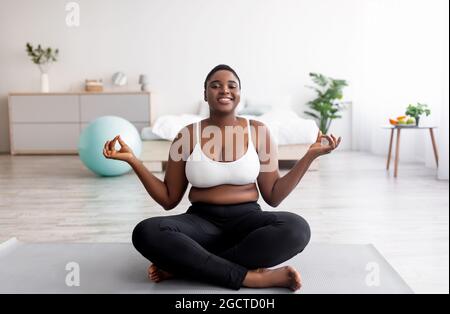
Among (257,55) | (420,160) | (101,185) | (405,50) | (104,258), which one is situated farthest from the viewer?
(257,55)

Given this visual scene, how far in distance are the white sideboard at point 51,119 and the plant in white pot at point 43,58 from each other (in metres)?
0.26

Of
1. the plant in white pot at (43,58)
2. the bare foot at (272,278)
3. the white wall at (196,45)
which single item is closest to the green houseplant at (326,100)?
the white wall at (196,45)

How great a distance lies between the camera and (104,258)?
1.84 metres

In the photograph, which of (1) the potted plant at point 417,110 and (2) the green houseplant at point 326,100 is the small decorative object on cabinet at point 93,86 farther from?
(1) the potted plant at point 417,110

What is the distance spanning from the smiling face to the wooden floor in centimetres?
77

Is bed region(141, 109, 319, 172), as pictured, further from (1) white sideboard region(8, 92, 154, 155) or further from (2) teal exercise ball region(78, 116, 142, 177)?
(1) white sideboard region(8, 92, 154, 155)

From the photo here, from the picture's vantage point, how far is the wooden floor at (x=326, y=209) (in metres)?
2.07

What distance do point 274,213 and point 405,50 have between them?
2628mm

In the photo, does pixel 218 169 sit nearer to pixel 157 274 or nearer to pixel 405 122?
pixel 157 274

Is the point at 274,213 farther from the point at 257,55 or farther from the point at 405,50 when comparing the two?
the point at 257,55

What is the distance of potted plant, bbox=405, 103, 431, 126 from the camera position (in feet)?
12.2

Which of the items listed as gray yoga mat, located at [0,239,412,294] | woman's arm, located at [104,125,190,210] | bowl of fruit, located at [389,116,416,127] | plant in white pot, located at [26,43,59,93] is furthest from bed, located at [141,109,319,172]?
woman's arm, located at [104,125,190,210]

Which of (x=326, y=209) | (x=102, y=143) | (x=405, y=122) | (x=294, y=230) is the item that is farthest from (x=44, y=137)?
(x=294, y=230)
